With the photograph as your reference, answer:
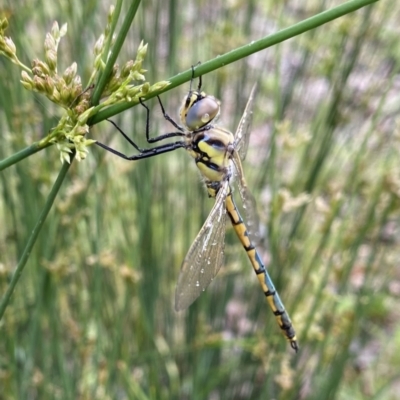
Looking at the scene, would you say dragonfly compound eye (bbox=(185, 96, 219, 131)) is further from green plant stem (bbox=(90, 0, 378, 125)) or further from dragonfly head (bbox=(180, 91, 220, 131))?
green plant stem (bbox=(90, 0, 378, 125))

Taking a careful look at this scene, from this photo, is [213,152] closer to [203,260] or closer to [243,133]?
[243,133]

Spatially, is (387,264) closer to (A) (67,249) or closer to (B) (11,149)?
(A) (67,249)

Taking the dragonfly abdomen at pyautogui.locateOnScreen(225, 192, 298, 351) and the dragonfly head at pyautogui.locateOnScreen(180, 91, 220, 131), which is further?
the dragonfly abdomen at pyautogui.locateOnScreen(225, 192, 298, 351)

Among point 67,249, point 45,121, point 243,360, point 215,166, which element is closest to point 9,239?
point 67,249

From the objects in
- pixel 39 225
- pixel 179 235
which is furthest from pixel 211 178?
pixel 179 235

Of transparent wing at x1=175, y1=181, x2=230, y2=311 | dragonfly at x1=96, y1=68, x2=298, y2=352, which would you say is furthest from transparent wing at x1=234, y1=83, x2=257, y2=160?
transparent wing at x1=175, y1=181, x2=230, y2=311

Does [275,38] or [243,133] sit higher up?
[243,133]
